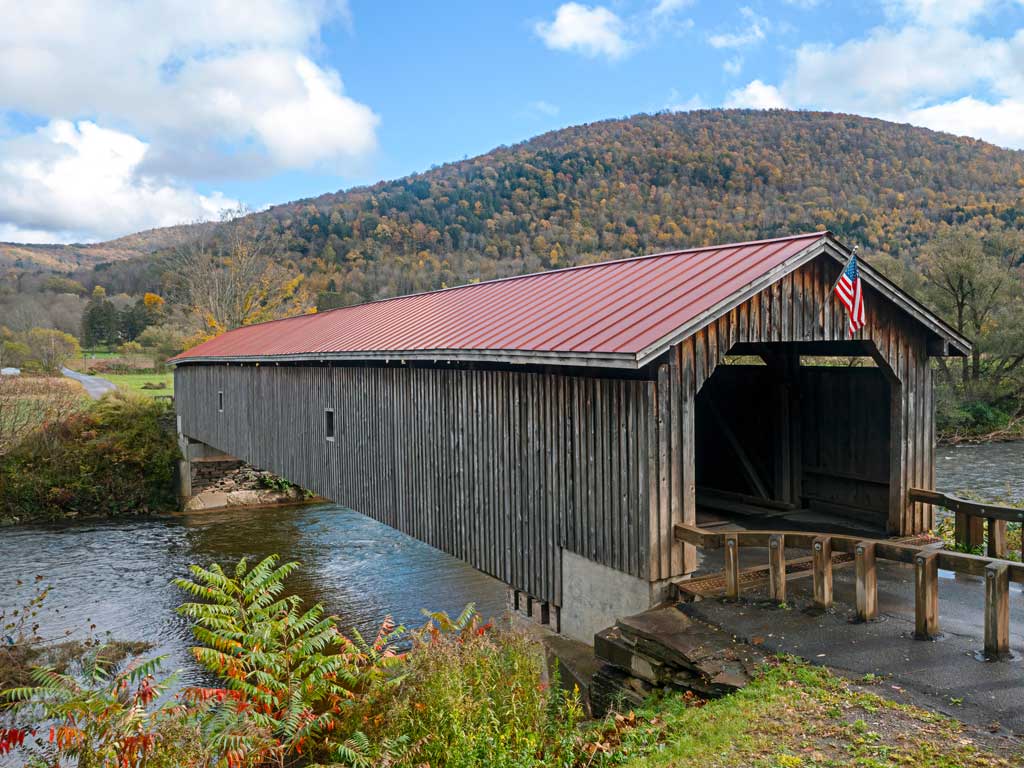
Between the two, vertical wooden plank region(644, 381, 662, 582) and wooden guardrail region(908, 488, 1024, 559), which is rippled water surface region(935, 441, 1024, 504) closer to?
wooden guardrail region(908, 488, 1024, 559)

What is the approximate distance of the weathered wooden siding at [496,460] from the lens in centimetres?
762

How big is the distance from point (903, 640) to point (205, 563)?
52.5ft

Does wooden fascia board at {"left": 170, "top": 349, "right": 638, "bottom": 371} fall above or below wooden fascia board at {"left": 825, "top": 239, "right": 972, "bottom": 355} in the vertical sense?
below

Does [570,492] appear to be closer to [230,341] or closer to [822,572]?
[822,572]

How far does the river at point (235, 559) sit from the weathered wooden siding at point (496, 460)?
8.16 feet

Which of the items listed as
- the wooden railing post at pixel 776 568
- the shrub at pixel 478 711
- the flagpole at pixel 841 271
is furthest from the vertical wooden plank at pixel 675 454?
the flagpole at pixel 841 271

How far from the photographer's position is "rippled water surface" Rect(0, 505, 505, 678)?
14031 millimetres

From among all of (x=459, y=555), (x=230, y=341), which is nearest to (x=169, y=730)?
(x=459, y=555)

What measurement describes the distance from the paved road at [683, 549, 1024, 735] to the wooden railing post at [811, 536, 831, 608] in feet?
0.40

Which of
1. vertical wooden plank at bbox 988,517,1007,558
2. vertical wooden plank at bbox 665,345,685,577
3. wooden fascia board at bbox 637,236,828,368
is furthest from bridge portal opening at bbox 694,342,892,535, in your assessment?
vertical wooden plank at bbox 665,345,685,577

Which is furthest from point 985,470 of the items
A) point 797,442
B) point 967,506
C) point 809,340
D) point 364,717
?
point 364,717

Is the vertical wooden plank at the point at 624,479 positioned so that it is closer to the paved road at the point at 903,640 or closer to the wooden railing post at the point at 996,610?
the paved road at the point at 903,640

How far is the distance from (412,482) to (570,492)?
3.95 meters

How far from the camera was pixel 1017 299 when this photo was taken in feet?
100
